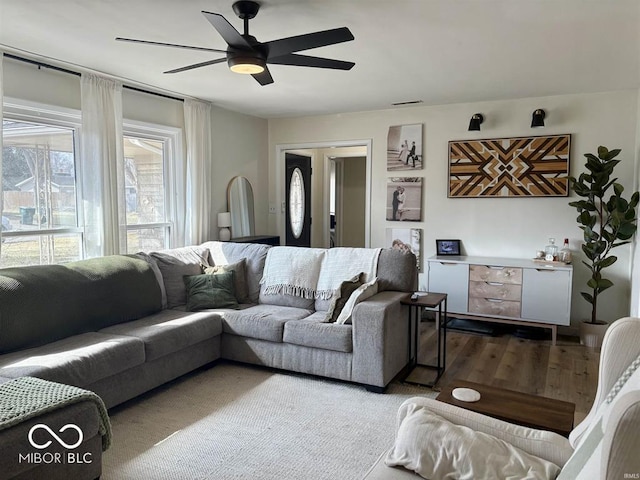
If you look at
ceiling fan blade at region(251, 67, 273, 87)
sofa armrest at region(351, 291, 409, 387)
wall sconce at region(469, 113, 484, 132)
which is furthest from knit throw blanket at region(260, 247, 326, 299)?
wall sconce at region(469, 113, 484, 132)

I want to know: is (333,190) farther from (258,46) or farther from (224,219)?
(258,46)

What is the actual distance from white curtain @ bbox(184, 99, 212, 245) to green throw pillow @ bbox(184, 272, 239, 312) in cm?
106

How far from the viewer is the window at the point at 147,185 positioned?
179 inches

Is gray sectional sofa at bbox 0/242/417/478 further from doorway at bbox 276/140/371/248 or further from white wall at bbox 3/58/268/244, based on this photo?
doorway at bbox 276/140/371/248

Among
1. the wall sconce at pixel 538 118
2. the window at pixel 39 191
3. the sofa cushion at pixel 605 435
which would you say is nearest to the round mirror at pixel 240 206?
the window at pixel 39 191

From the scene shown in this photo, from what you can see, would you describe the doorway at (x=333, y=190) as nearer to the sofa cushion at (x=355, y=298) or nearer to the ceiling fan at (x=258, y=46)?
the sofa cushion at (x=355, y=298)

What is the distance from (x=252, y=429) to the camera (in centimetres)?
274

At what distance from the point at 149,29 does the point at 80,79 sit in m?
1.36

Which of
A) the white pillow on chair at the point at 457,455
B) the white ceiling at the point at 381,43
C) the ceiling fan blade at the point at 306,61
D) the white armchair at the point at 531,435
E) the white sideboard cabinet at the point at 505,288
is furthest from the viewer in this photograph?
the white sideboard cabinet at the point at 505,288

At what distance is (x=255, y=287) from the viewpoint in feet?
14.1

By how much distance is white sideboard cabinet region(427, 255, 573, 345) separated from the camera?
4.46 m

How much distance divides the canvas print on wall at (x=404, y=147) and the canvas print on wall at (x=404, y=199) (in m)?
0.16

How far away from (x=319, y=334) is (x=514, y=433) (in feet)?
6.20

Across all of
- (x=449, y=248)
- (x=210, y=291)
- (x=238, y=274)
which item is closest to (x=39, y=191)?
(x=210, y=291)
